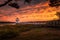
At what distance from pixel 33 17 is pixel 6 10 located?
1.32 metres

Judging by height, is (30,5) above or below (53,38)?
above

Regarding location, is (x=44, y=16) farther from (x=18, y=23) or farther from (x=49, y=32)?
(x=49, y=32)

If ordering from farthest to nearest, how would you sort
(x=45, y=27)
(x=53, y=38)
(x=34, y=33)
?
1. (x=45, y=27)
2. (x=34, y=33)
3. (x=53, y=38)

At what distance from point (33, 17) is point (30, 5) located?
2.00 feet

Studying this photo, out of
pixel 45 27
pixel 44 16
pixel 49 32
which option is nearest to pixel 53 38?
pixel 49 32

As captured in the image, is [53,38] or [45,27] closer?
[53,38]

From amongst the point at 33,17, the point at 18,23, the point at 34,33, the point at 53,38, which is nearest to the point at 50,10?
the point at 33,17

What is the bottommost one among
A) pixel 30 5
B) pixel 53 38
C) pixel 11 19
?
pixel 53 38

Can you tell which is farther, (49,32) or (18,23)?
(18,23)

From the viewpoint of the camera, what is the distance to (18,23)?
860cm

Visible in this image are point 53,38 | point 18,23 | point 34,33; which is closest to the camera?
point 53,38

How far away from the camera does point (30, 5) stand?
8.86 m

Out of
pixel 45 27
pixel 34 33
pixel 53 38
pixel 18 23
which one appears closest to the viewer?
pixel 53 38

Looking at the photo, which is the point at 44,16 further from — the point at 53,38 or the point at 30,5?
the point at 53,38
